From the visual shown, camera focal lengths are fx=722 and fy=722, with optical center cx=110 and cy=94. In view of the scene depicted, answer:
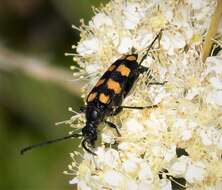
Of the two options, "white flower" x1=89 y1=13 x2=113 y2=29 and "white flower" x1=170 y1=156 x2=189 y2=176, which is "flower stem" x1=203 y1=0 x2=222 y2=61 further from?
"white flower" x1=89 y1=13 x2=113 y2=29

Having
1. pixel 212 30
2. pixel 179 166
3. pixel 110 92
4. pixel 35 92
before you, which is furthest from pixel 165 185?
pixel 35 92

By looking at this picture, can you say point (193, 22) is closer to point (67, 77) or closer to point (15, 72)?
point (67, 77)

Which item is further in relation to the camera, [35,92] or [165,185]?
[35,92]

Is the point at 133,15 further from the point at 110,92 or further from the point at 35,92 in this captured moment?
the point at 35,92

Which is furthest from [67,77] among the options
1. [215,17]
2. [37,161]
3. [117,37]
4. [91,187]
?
[215,17]

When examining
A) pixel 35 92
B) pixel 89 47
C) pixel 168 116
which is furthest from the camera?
pixel 35 92

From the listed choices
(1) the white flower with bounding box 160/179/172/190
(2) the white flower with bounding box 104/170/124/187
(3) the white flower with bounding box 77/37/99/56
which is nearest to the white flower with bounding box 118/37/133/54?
(3) the white flower with bounding box 77/37/99/56
